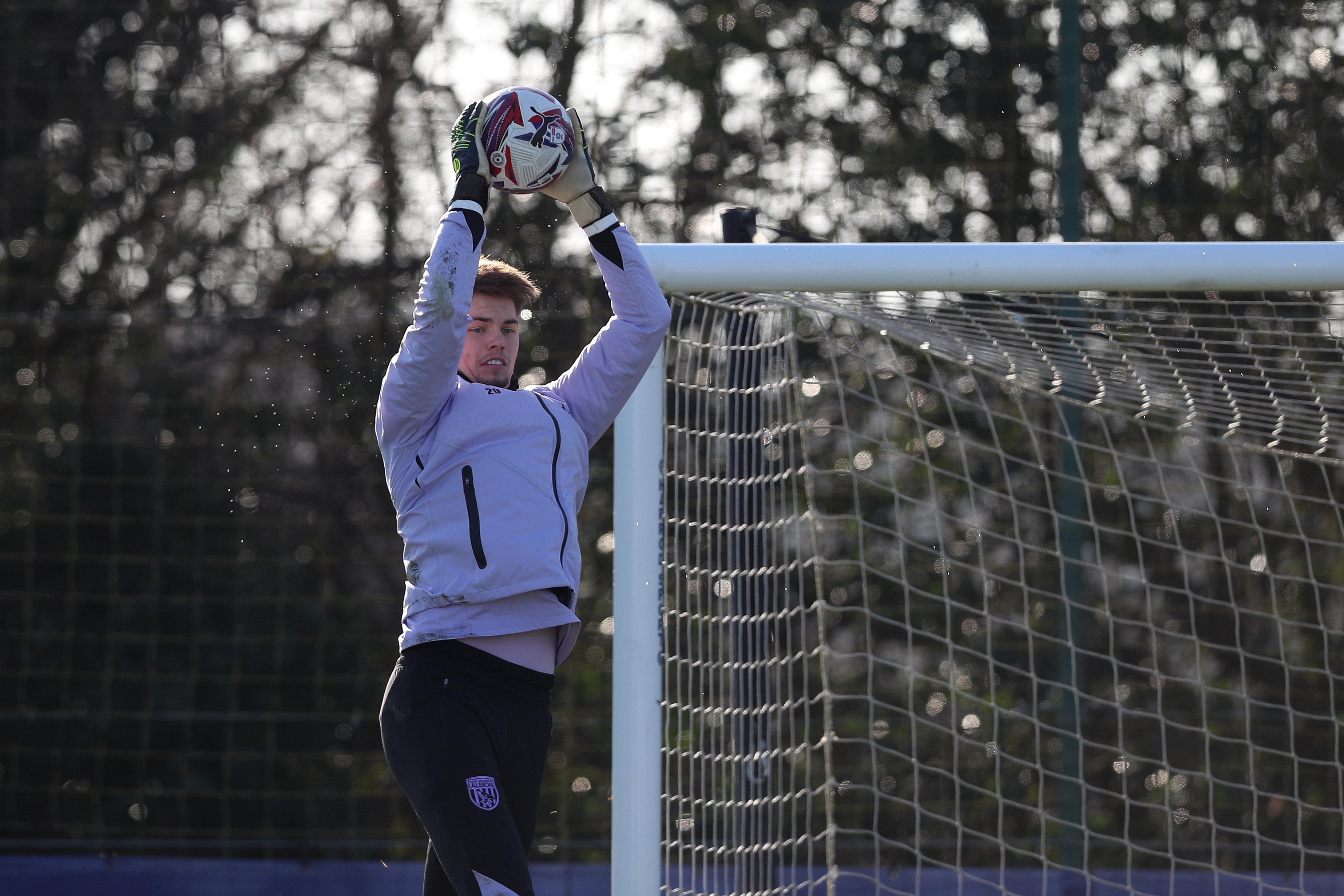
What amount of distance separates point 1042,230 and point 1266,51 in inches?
42.6

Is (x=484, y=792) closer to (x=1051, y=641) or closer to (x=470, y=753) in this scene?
(x=470, y=753)

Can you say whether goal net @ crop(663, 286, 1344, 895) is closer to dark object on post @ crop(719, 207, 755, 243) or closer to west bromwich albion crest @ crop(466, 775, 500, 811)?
dark object on post @ crop(719, 207, 755, 243)

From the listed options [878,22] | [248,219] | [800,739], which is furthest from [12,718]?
[878,22]

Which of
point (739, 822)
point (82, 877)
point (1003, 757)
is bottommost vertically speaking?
point (82, 877)

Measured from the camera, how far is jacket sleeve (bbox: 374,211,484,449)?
5.90 feet

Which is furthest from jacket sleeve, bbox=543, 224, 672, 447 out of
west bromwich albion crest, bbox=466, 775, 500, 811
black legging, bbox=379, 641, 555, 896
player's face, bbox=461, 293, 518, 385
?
west bromwich albion crest, bbox=466, 775, 500, 811

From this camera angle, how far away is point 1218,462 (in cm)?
456

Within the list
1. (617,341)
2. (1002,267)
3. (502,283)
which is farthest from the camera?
(1002,267)

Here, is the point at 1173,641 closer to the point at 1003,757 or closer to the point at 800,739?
the point at 1003,757

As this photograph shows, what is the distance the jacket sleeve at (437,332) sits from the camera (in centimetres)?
180

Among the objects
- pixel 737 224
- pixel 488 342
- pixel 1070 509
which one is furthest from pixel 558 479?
pixel 1070 509

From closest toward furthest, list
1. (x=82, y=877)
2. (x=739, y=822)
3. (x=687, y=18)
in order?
1. (x=739, y=822)
2. (x=82, y=877)
3. (x=687, y=18)

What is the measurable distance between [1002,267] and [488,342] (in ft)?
3.48

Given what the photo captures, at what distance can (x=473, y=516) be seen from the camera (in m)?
1.86
